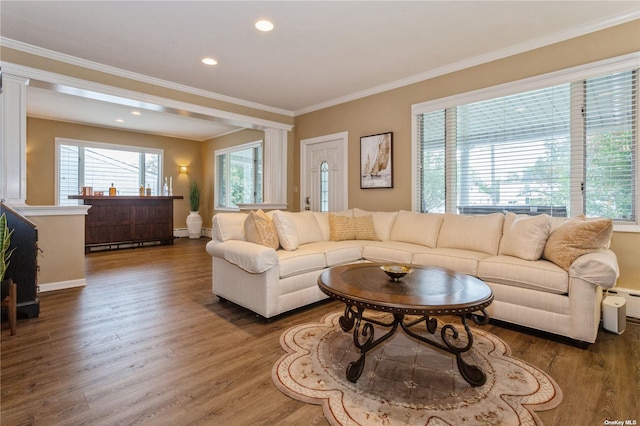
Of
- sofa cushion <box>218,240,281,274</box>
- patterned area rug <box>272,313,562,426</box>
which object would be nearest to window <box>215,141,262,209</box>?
sofa cushion <box>218,240,281,274</box>

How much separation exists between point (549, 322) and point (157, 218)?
7.10 metres

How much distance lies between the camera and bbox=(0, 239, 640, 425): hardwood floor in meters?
1.53

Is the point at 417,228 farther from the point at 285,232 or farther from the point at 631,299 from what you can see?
the point at 631,299

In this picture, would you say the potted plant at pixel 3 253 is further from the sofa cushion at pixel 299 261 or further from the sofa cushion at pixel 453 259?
the sofa cushion at pixel 453 259

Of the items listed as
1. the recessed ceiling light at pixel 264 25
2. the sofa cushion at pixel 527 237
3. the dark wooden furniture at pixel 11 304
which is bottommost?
the dark wooden furniture at pixel 11 304

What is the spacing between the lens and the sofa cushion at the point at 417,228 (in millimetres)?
3524

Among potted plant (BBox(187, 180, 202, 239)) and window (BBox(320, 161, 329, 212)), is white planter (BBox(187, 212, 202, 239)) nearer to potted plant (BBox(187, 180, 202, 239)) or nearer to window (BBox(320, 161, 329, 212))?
potted plant (BBox(187, 180, 202, 239))

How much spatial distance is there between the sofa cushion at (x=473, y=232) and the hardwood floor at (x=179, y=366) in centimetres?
83

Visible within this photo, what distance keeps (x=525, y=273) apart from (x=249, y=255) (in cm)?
223

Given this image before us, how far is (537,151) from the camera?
10.7ft

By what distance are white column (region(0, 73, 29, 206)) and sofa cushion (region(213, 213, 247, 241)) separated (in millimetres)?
2164

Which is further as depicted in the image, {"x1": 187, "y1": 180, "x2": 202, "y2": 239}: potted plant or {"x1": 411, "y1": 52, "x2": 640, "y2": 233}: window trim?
{"x1": 187, "y1": 180, "x2": 202, "y2": 239}: potted plant

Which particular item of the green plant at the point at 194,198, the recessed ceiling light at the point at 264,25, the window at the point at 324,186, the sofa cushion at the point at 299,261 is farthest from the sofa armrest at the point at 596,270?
the green plant at the point at 194,198

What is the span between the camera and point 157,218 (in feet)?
22.7
